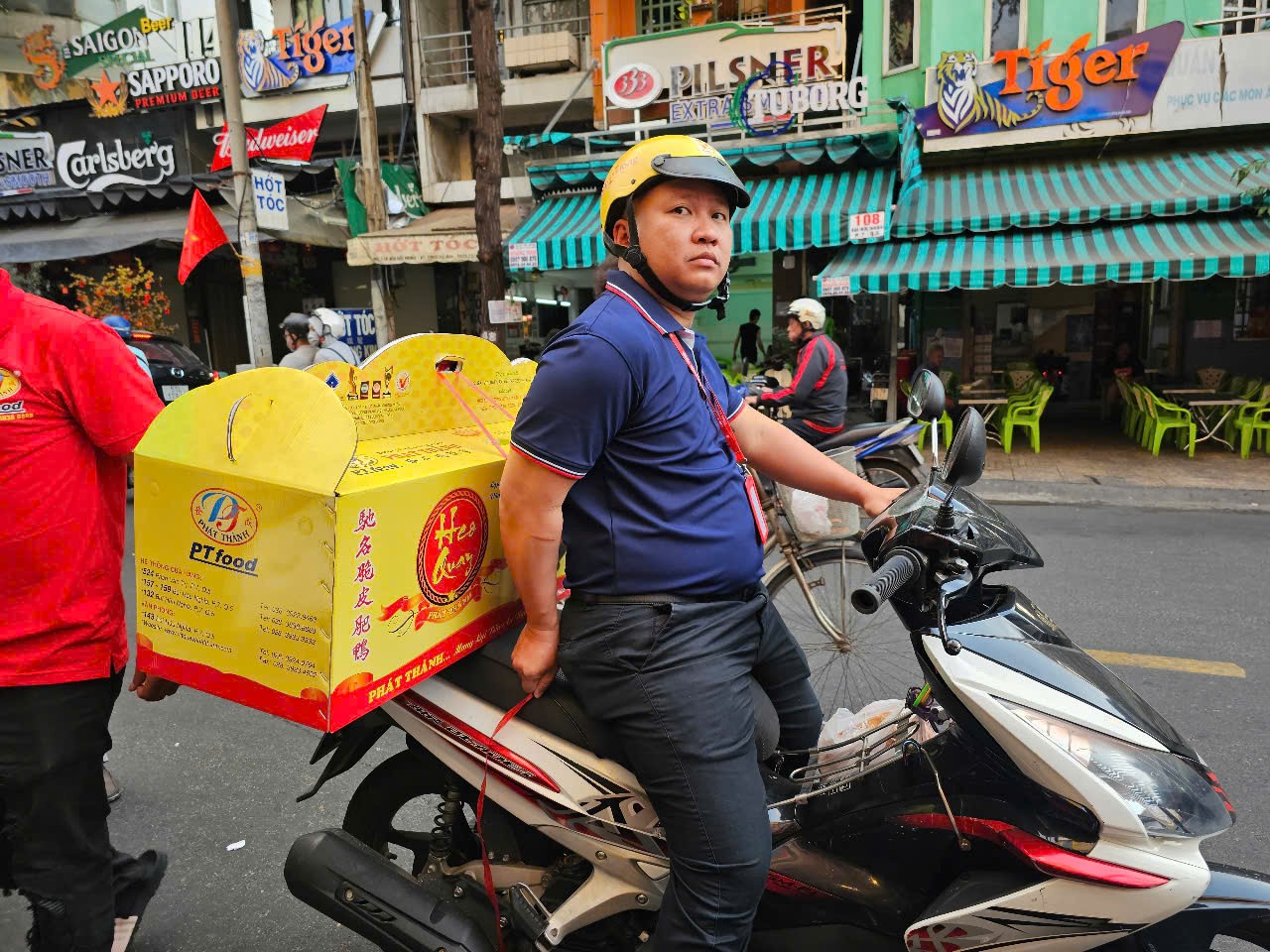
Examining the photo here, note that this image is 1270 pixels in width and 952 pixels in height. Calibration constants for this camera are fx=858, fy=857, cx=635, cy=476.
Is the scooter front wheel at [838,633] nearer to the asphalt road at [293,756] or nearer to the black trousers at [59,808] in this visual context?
the asphalt road at [293,756]

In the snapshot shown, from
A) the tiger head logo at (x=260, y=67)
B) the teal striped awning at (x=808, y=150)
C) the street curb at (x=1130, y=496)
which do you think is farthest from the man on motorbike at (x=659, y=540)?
the tiger head logo at (x=260, y=67)

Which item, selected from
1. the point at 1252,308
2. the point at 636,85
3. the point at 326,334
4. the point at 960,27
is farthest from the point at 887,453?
the point at 1252,308

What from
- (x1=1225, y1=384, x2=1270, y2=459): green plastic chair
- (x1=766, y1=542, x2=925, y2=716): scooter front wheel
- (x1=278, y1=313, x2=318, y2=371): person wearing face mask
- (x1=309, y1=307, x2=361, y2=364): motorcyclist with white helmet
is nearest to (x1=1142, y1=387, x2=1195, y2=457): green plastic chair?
(x1=1225, y1=384, x2=1270, y2=459): green plastic chair

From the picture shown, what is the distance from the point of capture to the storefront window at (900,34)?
12195 mm

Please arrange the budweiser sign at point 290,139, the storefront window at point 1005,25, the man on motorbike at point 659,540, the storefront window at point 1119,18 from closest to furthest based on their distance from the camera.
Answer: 1. the man on motorbike at point 659,540
2. the storefront window at point 1119,18
3. the storefront window at point 1005,25
4. the budweiser sign at point 290,139

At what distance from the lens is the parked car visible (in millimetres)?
9211

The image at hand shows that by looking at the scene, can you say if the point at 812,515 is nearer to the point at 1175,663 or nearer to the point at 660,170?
the point at 1175,663

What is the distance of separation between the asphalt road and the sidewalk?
2.20 meters

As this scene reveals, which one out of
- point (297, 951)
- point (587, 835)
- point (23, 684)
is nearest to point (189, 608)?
point (23, 684)

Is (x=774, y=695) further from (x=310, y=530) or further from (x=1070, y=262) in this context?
(x=1070, y=262)

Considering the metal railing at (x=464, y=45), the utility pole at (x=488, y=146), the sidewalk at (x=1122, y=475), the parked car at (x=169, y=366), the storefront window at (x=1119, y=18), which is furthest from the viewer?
the metal railing at (x=464, y=45)

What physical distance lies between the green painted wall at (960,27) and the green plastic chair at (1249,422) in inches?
188

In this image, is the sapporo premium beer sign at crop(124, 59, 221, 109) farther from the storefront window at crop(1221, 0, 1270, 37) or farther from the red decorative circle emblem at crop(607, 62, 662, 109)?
the storefront window at crop(1221, 0, 1270, 37)

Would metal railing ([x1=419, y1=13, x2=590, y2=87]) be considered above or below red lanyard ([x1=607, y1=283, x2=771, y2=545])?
above
